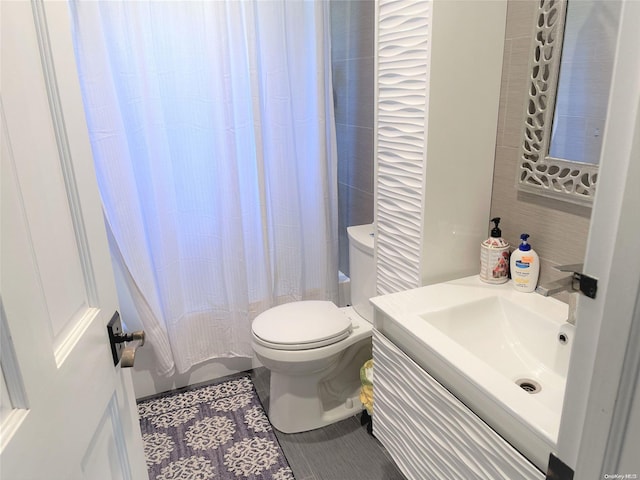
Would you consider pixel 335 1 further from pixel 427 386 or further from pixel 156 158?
pixel 427 386

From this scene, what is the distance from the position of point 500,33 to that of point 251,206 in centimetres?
125

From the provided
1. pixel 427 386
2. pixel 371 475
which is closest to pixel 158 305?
pixel 371 475

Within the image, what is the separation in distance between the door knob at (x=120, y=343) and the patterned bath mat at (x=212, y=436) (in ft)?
3.62

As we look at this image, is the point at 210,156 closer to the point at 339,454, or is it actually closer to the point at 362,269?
the point at 362,269

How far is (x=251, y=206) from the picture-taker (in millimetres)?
2189

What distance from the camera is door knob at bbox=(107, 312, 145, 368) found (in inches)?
36.4

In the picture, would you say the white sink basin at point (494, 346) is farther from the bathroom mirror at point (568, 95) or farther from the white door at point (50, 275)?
the white door at point (50, 275)

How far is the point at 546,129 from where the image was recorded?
1.35 metres

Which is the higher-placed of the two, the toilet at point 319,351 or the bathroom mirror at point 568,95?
the bathroom mirror at point 568,95

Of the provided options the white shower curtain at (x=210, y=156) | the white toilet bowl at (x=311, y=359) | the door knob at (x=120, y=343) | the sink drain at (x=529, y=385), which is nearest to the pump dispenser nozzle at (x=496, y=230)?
the sink drain at (x=529, y=385)

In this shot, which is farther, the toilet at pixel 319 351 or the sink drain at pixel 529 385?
the toilet at pixel 319 351

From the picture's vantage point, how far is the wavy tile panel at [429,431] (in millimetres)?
1028

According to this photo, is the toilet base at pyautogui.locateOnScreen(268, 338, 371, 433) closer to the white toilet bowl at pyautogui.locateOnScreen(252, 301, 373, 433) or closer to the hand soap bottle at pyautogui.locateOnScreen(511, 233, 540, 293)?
the white toilet bowl at pyautogui.locateOnScreen(252, 301, 373, 433)

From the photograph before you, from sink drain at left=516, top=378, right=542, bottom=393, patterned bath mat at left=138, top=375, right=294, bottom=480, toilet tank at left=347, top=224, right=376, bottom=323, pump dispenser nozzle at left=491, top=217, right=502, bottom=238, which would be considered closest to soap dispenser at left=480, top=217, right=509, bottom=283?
pump dispenser nozzle at left=491, top=217, right=502, bottom=238
